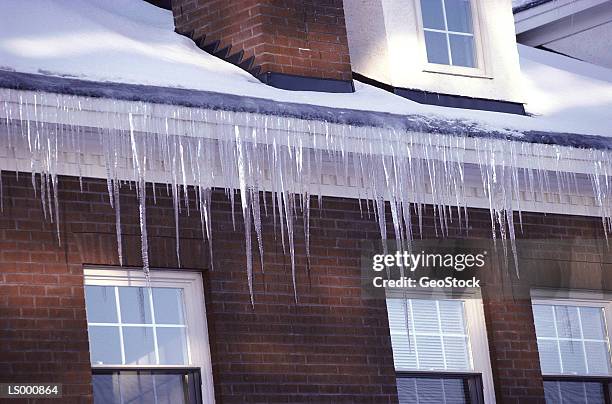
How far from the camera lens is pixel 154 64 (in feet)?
41.3

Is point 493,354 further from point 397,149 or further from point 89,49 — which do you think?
point 89,49

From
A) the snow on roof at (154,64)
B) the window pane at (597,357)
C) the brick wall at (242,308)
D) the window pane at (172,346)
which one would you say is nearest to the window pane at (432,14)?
the snow on roof at (154,64)

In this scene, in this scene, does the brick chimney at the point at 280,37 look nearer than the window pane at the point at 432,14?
Yes

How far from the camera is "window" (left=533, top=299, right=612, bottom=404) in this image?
14156 millimetres

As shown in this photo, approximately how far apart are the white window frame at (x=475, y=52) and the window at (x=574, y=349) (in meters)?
2.16


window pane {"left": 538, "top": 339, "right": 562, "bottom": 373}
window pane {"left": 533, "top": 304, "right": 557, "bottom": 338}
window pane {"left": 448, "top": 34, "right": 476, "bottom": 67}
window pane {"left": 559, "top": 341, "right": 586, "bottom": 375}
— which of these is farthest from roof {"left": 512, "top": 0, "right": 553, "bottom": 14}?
window pane {"left": 538, "top": 339, "right": 562, "bottom": 373}

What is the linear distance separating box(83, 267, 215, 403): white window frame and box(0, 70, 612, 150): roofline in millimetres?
1305

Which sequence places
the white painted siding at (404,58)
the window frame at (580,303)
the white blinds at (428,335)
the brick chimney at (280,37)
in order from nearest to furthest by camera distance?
the white blinds at (428,335) < the brick chimney at (280,37) < the window frame at (580,303) < the white painted siding at (404,58)

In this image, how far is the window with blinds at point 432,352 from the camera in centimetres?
1327

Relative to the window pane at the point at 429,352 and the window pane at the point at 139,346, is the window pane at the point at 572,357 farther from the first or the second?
the window pane at the point at 139,346

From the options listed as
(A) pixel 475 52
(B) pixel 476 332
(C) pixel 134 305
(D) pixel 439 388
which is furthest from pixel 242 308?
(A) pixel 475 52

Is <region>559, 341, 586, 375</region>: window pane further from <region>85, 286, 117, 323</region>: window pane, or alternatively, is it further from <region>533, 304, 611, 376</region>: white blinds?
<region>85, 286, 117, 323</region>: window pane

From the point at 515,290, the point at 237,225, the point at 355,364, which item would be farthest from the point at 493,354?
the point at 237,225

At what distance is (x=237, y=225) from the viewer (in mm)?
12523
